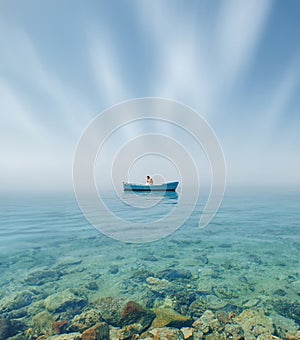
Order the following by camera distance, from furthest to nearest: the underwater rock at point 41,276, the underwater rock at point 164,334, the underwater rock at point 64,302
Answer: the underwater rock at point 41,276 → the underwater rock at point 64,302 → the underwater rock at point 164,334

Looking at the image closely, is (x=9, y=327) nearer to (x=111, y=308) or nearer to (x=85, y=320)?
(x=85, y=320)

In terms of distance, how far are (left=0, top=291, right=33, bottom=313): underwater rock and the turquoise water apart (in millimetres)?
25

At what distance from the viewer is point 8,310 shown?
234 inches

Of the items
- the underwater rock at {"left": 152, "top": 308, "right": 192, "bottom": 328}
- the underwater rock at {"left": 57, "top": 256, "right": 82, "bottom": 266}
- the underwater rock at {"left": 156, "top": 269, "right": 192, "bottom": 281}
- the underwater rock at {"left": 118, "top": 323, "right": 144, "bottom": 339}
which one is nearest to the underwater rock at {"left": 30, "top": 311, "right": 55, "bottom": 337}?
the underwater rock at {"left": 118, "top": 323, "right": 144, "bottom": 339}

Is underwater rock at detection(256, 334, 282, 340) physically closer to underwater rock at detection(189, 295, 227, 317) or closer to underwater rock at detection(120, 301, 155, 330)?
underwater rock at detection(189, 295, 227, 317)

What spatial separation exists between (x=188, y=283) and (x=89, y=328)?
12.0 ft

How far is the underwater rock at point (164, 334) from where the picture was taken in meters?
4.68

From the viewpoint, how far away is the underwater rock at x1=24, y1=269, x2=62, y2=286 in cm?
776

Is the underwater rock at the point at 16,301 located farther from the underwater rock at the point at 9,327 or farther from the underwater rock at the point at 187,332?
the underwater rock at the point at 187,332

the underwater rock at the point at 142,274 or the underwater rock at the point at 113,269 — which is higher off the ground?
the underwater rock at the point at 113,269

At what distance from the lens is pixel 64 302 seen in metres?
6.31

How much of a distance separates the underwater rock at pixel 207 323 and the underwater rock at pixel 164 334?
0.57 m

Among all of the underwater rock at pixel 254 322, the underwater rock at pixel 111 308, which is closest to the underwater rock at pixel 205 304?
the underwater rock at pixel 254 322

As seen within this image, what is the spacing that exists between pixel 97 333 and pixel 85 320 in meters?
0.68
